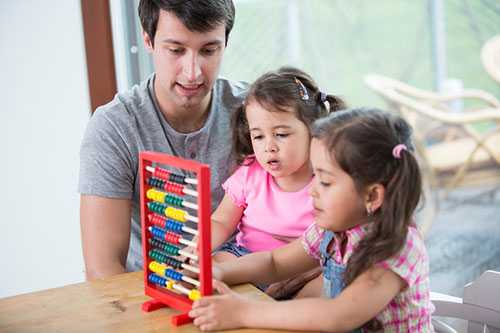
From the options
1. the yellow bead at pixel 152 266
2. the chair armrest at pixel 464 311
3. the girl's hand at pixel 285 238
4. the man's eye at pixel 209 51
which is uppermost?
the man's eye at pixel 209 51

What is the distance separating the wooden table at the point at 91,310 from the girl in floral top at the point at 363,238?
0.24ft

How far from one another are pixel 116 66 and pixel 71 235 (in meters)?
0.74

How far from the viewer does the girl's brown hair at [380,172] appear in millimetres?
1354

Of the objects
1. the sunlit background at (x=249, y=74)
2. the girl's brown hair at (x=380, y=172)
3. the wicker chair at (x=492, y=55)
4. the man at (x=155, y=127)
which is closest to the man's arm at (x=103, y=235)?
the man at (x=155, y=127)

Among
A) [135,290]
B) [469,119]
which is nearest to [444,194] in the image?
[469,119]

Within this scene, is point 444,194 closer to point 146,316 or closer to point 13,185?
point 13,185

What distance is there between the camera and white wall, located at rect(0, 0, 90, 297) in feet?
9.77

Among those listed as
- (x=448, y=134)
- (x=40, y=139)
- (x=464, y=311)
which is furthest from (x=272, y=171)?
(x=448, y=134)

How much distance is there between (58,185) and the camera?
3.13 meters

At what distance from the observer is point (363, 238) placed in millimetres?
1386

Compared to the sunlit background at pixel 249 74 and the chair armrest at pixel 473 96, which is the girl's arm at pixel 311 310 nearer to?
the sunlit background at pixel 249 74

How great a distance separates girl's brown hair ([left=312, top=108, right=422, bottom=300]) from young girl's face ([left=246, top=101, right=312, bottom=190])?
1.28 ft

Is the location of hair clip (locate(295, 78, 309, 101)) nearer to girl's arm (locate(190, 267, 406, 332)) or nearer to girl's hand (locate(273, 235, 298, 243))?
girl's hand (locate(273, 235, 298, 243))

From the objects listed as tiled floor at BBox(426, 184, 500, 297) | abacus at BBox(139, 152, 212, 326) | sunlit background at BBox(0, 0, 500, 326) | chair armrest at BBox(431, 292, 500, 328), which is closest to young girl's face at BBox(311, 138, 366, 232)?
abacus at BBox(139, 152, 212, 326)
